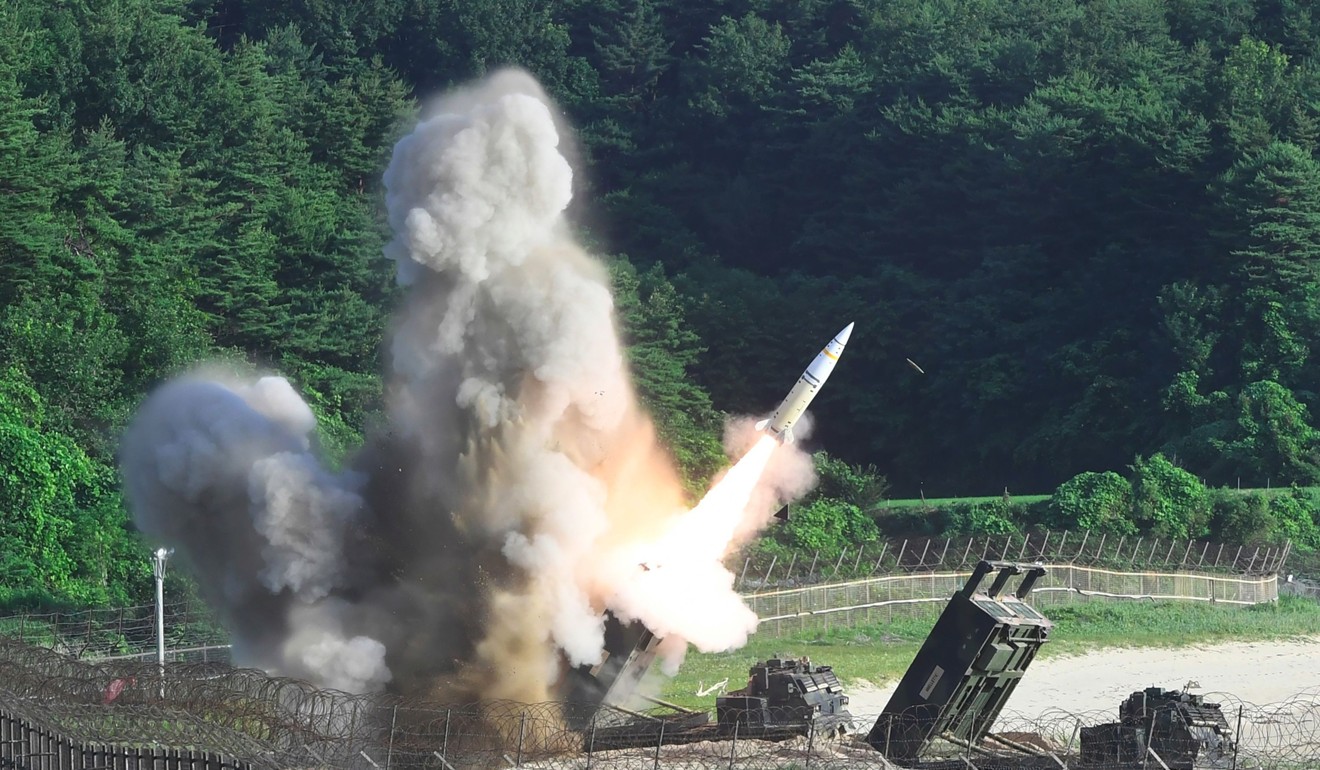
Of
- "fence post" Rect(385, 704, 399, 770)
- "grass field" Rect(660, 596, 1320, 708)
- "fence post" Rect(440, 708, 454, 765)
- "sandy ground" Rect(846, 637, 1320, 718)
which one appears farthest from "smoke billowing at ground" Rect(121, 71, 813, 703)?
"sandy ground" Rect(846, 637, 1320, 718)

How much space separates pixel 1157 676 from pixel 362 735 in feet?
65.5

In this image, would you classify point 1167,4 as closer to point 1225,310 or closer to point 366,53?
point 1225,310

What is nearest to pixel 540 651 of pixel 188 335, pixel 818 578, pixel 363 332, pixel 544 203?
pixel 544 203

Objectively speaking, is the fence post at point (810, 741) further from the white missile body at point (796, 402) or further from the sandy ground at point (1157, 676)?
the white missile body at point (796, 402)

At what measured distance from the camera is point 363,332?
246ft

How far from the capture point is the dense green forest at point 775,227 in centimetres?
6962

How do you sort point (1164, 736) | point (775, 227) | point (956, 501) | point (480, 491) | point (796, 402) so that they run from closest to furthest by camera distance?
point (1164, 736) < point (480, 491) < point (796, 402) < point (956, 501) < point (775, 227)

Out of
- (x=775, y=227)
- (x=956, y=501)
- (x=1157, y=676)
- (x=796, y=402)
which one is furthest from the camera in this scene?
(x=775, y=227)

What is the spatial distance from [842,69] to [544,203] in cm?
6518

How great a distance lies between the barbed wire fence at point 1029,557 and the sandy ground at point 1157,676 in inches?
294

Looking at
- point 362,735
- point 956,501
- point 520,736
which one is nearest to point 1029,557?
point 956,501

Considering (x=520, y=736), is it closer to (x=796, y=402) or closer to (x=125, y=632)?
(x=796, y=402)

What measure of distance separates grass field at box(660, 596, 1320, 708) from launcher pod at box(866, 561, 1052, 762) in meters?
7.99

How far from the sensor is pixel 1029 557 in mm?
60125
